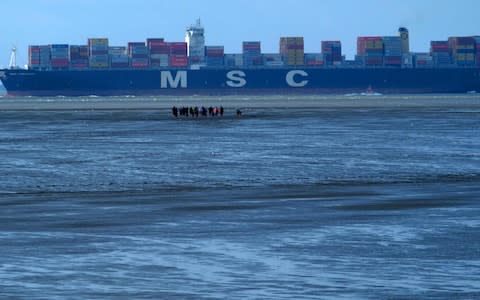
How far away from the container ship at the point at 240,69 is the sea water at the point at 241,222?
389 ft

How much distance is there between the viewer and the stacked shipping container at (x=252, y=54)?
160750 mm

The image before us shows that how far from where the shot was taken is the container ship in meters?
157

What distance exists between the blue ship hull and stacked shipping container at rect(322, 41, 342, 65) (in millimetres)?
6377

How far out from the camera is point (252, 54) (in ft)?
531

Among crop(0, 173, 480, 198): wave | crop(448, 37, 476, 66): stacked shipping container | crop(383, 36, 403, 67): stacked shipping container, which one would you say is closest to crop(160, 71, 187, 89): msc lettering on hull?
crop(383, 36, 403, 67): stacked shipping container

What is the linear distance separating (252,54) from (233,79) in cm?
707

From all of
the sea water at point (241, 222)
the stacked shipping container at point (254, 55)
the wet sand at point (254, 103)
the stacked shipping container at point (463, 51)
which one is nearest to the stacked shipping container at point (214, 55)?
the stacked shipping container at point (254, 55)

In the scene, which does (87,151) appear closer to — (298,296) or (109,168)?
(109,168)

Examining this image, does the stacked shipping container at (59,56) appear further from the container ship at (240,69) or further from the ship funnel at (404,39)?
the ship funnel at (404,39)

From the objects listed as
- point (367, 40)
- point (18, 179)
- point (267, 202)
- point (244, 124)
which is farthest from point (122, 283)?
point (367, 40)

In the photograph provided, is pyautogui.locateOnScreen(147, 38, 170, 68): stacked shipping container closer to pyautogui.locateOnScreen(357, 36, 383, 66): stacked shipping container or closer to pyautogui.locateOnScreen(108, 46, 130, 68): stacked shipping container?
pyautogui.locateOnScreen(108, 46, 130, 68): stacked shipping container

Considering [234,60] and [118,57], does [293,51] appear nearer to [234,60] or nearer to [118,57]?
[234,60]

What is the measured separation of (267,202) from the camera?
21.2 meters

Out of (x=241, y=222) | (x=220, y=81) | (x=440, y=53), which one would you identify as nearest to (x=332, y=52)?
(x=440, y=53)
